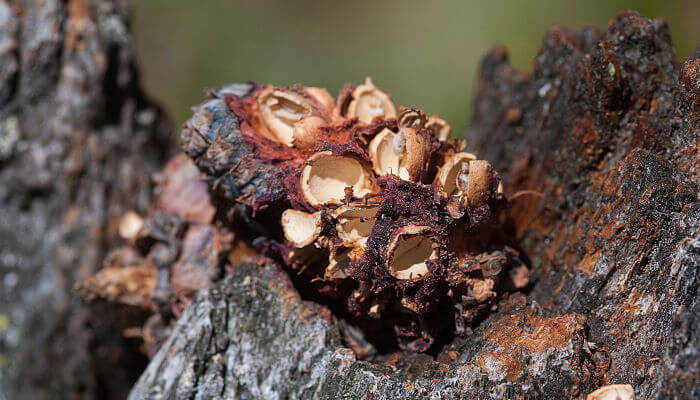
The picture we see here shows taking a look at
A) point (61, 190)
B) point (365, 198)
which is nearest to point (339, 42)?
point (61, 190)

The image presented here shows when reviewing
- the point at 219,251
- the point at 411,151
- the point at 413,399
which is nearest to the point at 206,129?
the point at 219,251

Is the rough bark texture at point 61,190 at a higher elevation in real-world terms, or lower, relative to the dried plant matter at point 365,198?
lower

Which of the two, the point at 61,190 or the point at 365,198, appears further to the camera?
the point at 61,190

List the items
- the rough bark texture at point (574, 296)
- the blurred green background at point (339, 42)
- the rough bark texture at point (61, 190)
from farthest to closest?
the blurred green background at point (339, 42) → the rough bark texture at point (61, 190) → the rough bark texture at point (574, 296)

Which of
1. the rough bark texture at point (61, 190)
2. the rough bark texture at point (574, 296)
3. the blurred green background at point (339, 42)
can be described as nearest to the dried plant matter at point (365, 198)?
the rough bark texture at point (574, 296)

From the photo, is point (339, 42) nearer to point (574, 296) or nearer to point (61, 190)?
point (61, 190)

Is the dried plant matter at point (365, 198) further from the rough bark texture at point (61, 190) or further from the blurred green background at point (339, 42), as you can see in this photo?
the blurred green background at point (339, 42)

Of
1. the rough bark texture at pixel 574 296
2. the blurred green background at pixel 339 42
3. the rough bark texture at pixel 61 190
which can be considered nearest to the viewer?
the rough bark texture at pixel 574 296
